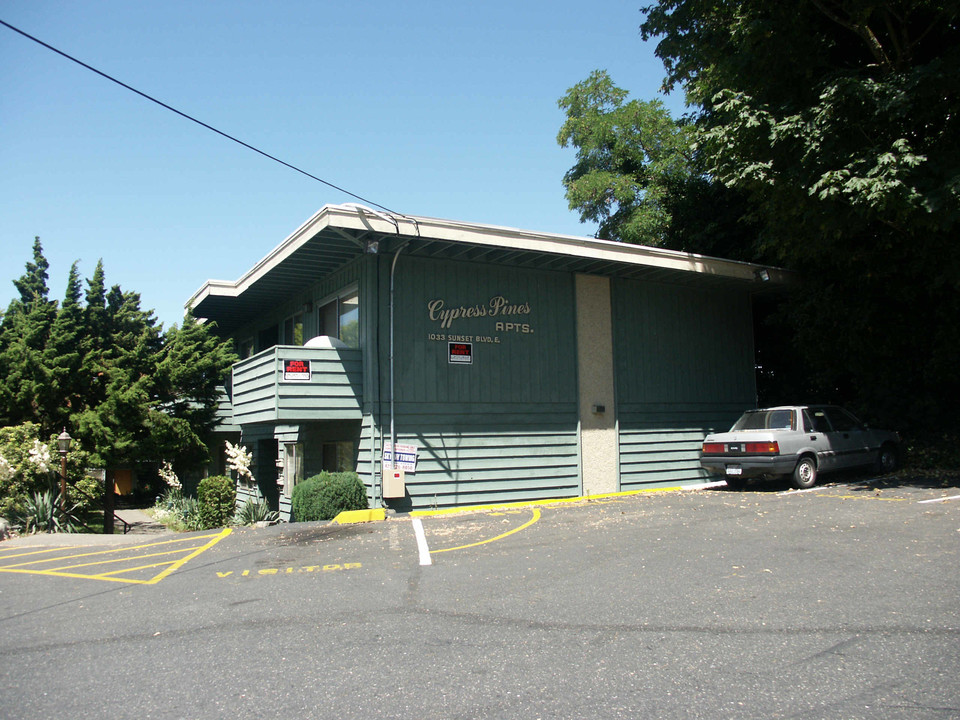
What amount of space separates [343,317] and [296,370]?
2.39m

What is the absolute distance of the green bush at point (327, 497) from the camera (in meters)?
12.9

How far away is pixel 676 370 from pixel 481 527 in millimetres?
8340

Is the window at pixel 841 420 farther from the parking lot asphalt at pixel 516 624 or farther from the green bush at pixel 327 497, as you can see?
the green bush at pixel 327 497

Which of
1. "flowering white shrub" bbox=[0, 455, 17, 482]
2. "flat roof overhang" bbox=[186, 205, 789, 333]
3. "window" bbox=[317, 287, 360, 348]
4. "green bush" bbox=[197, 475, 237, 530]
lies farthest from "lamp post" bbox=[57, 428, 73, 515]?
"window" bbox=[317, 287, 360, 348]

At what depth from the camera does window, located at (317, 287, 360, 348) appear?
49.3 ft

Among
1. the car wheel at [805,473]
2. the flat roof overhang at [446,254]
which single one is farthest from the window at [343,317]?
the car wheel at [805,473]

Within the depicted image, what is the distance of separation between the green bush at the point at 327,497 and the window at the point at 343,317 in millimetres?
2878

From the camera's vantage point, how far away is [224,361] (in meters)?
19.4

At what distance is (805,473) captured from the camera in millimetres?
13992

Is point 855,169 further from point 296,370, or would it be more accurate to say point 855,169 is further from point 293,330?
point 293,330

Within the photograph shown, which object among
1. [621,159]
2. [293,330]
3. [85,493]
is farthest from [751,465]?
[621,159]

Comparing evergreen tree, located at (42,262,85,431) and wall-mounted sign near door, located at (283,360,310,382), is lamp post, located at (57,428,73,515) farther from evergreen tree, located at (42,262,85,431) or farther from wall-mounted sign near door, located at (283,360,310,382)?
wall-mounted sign near door, located at (283,360,310,382)

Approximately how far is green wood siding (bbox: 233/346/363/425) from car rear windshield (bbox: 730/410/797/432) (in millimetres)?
7694

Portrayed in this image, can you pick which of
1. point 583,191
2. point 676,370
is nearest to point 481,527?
point 676,370
